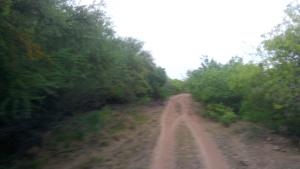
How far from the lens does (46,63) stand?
41.2 ft

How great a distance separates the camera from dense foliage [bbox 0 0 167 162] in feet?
36.1

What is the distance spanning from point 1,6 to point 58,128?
812 cm

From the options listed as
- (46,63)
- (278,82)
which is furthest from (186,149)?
(46,63)

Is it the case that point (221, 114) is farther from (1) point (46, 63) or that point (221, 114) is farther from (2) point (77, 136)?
(1) point (46, 63)

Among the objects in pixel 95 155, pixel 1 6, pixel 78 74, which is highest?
pixel 1 6

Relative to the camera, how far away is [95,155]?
1557 centimetres

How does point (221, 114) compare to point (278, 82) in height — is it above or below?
below

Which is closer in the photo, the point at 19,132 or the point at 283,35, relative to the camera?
the point at 19,132

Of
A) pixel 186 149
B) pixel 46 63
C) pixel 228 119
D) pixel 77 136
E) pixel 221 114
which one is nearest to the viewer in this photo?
pixel 46 63

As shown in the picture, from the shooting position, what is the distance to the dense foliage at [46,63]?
1101 cm

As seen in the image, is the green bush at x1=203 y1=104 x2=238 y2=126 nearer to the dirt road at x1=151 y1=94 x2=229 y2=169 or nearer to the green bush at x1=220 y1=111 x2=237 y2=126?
the green bush at x1=220 y1=111 x2=237 y2=126

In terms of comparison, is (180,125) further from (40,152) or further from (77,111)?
(40,152)

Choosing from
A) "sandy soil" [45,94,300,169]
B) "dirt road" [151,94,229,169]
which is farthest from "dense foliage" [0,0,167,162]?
"dirt road" [151,94,229,169]

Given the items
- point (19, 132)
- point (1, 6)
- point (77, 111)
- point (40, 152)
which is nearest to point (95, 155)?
point (40, 152)
